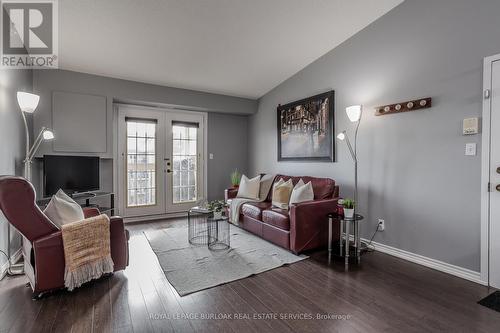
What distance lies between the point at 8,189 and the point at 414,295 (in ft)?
11.3

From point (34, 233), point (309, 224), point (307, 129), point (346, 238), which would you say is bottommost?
point (346, 238)

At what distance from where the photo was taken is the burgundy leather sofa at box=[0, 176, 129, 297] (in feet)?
6.33

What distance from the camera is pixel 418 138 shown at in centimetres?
284

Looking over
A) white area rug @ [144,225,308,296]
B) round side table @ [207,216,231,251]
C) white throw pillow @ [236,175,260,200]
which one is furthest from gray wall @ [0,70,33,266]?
white throw pillow @ [236,175,260,200]

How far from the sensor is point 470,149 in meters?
2.43

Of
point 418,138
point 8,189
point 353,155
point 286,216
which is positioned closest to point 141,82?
point 8,189

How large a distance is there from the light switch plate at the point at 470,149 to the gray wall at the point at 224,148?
420 centimetres

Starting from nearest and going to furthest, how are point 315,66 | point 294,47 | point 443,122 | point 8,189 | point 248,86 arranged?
1. point 8,189
2. point 443,122
3. point 294,47
4. point 315,66
5. point 248,86

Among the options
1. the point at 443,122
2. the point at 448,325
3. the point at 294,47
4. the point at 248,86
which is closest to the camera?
the point at 448,325

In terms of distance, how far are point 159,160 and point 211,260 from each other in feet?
9.04

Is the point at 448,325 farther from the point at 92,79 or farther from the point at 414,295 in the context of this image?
the point at 92,79

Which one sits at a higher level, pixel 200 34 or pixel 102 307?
pixel 200 34

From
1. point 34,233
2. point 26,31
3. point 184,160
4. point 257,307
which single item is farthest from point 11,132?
point 257,307

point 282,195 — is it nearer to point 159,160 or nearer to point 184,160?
point 184,160
